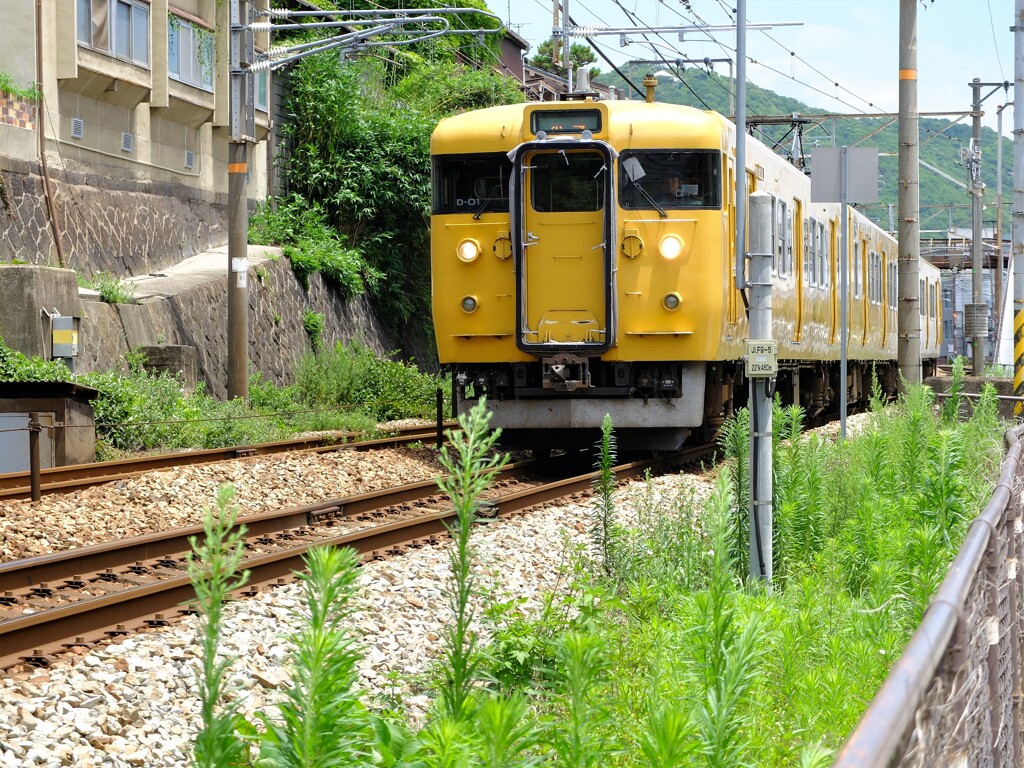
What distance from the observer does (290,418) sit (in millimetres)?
18750

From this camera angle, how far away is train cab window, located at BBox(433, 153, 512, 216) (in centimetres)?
1357

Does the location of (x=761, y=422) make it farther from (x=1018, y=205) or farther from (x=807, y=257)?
(x=1018, y=205)

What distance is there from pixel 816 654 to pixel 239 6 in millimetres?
16124

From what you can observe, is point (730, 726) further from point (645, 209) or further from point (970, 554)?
point (645, 209)

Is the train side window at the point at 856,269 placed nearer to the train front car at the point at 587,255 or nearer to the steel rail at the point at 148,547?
the train front car at the point at 587,255

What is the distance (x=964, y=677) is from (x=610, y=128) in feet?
35.9

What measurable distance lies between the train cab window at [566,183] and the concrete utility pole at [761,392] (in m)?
Answer: 5.90

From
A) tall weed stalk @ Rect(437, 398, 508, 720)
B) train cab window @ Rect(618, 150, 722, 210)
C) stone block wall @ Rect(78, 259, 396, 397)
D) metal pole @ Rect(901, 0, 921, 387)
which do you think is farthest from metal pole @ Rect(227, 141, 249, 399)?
tall weed stalk @ Rect(437, 398, 508, 720)

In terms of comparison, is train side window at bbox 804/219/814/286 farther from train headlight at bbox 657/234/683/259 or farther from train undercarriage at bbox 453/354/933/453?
train headlight at bbox 657/234/683/259

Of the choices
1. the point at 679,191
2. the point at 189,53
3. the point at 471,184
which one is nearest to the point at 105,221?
the point at 189,53

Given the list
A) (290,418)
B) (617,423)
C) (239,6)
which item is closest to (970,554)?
(617,423)

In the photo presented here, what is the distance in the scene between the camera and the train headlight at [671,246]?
13.3 meters

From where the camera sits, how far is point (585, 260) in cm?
1338

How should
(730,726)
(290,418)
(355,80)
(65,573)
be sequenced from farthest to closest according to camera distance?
(355,80) < (290,418) < (65,573) < (730,726)
